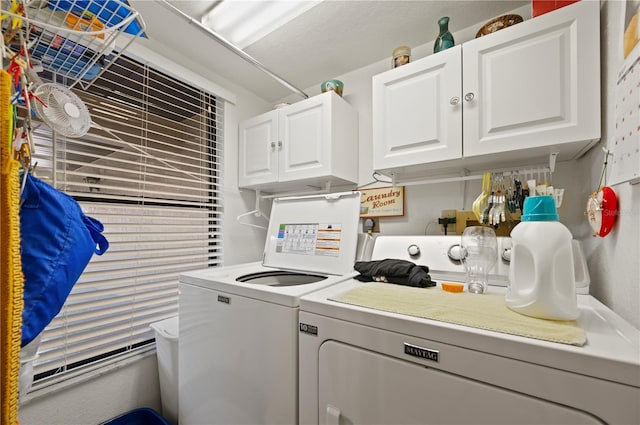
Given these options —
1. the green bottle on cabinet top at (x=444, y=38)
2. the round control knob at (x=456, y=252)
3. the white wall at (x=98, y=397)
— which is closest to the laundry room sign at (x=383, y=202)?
the round control knob at (x=456, y=252)

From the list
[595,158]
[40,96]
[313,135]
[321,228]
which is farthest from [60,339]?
[595,158]

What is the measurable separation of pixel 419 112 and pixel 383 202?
2.34 feet

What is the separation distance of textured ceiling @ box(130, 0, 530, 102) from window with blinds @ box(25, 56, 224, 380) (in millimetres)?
282

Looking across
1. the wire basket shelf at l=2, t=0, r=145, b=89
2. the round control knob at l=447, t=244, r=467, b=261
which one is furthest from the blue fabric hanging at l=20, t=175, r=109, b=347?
the round control knob at l=447, t=244, r=467, b=261

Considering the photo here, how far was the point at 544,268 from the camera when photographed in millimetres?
770

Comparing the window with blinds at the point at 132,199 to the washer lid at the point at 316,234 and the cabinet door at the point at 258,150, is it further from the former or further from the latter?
the washer lid at the point at 316,234

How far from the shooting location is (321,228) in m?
1.81

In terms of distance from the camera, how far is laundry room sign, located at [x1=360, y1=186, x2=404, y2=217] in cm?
191

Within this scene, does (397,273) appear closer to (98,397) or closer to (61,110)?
(61,110)

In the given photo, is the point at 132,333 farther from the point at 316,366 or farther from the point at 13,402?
the point at 316,366

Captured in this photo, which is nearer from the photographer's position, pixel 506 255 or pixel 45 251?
pixel 45 251

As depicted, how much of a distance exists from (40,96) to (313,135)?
1.37 meters

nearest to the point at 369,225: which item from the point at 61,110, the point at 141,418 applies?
the point at 61,110

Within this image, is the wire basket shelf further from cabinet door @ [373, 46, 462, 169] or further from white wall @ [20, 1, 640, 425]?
cabinet door @ [373, 46, 462, 169]
